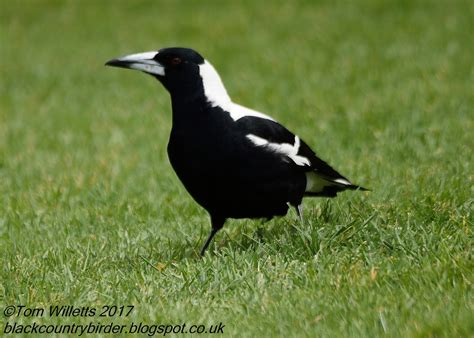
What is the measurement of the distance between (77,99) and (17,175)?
2.99 meters

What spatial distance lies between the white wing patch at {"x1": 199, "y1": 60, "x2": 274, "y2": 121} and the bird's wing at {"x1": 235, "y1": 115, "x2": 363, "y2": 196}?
2.3 inches

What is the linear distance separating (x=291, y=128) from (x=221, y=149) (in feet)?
11.9

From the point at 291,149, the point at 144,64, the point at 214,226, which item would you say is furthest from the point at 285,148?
the point at 144,64

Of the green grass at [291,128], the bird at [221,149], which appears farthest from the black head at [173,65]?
the green grass at [291,128]

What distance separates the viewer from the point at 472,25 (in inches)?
451

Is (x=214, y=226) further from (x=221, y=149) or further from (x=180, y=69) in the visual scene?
(x=180, y=69)

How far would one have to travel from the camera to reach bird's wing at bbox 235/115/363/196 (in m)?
4.84

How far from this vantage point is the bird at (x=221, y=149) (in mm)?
4746

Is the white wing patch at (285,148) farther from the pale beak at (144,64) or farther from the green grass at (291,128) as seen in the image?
the pale beak at (144,64)

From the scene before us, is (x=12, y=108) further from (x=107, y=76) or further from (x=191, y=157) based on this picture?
(x=191, y=157)

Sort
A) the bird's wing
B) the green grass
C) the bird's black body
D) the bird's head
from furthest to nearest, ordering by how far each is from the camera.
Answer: the bird's head, the bird's wing, the bird's black body, the green grass

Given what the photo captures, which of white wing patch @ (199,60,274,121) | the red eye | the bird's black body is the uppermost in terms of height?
the red eye

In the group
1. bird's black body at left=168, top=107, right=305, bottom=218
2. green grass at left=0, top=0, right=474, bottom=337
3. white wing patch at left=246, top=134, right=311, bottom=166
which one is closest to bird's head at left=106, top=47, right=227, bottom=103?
bird's black body at left=168, top=107, right=305, bottom=218

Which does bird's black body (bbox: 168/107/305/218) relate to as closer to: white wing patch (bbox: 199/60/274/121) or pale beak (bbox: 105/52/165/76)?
white wing patch (bbox: 199/60/274/121)
